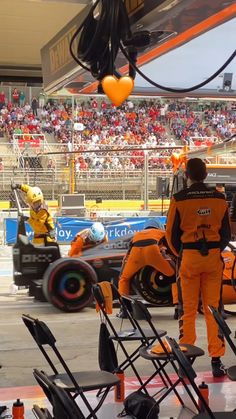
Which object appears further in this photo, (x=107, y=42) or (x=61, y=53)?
(x=61, y=53)

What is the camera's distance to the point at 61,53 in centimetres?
445

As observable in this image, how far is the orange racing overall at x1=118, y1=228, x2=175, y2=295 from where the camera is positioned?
8258mm

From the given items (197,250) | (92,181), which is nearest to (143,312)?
(197,250)

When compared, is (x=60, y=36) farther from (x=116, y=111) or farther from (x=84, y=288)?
(x=116, y=111)

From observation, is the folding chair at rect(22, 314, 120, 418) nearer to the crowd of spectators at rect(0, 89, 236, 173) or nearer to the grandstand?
the grandstand

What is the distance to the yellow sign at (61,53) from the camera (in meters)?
4.22

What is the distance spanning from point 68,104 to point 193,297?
29560 millimetres

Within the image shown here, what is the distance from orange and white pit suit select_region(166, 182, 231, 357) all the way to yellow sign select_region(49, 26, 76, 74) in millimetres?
1587

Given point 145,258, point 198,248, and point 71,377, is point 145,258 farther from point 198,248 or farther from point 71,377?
point 71,377

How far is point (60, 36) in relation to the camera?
4.43 m

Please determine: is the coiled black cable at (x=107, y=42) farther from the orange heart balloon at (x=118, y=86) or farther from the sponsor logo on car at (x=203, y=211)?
the sponsor logo on car at (x=203, y=211)

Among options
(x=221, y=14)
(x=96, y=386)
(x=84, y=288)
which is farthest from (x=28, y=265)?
(x=221, y=14)

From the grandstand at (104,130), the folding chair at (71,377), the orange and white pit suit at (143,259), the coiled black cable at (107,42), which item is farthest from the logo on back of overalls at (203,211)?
the grandstand at (104,130)

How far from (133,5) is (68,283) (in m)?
6.25
